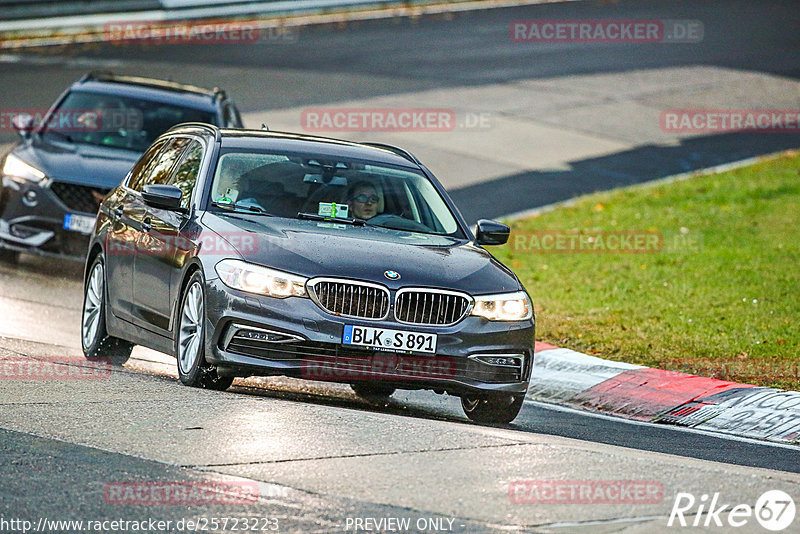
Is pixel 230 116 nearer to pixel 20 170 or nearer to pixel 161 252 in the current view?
pixel 20 170

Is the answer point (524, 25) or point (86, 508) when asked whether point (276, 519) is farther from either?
point (524, 25)

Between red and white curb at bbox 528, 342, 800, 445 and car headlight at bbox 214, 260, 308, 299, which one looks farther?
red and white curb at bbox 528, 342, 800, 445

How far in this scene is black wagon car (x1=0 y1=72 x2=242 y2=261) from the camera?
548 inches

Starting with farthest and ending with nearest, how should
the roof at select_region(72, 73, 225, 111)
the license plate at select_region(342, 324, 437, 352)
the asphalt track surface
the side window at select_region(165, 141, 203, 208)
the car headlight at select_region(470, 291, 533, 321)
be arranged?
the roof at select_region(72, 73, 225, 111) < the side window at select_region(165, 141, 203, 208) < the car headlight at select_region(470, 291, 533, 321) < the license plate at select_region(342, 324, 437, 352) < the asphalt track surface

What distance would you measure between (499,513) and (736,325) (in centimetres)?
708

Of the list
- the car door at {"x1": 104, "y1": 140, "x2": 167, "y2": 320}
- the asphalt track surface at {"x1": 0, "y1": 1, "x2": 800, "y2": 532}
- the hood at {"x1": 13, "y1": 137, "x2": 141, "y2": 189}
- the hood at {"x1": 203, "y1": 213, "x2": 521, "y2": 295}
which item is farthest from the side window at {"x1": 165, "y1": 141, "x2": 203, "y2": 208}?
the hood at {"x1": 13, "y1": 137, "x2": 141, "y2": 189}

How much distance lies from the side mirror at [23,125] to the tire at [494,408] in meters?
7.46

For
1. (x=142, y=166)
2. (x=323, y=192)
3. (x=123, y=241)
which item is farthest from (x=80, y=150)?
(x=323, y=192)

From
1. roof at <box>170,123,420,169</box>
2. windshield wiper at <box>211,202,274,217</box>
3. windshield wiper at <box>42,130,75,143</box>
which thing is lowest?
windshield wiper at <box>42,130,75,143</box>

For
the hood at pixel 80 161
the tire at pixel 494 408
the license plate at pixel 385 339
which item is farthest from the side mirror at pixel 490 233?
the hood at pixel 80 161

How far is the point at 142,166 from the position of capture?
10984mm

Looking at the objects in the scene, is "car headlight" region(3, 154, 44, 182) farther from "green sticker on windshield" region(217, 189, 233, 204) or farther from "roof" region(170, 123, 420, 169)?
"green sticker on windshield" region(217, 189, 233, 204)

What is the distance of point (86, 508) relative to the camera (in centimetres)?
586

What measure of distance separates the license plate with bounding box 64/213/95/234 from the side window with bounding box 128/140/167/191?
2.83 meters
